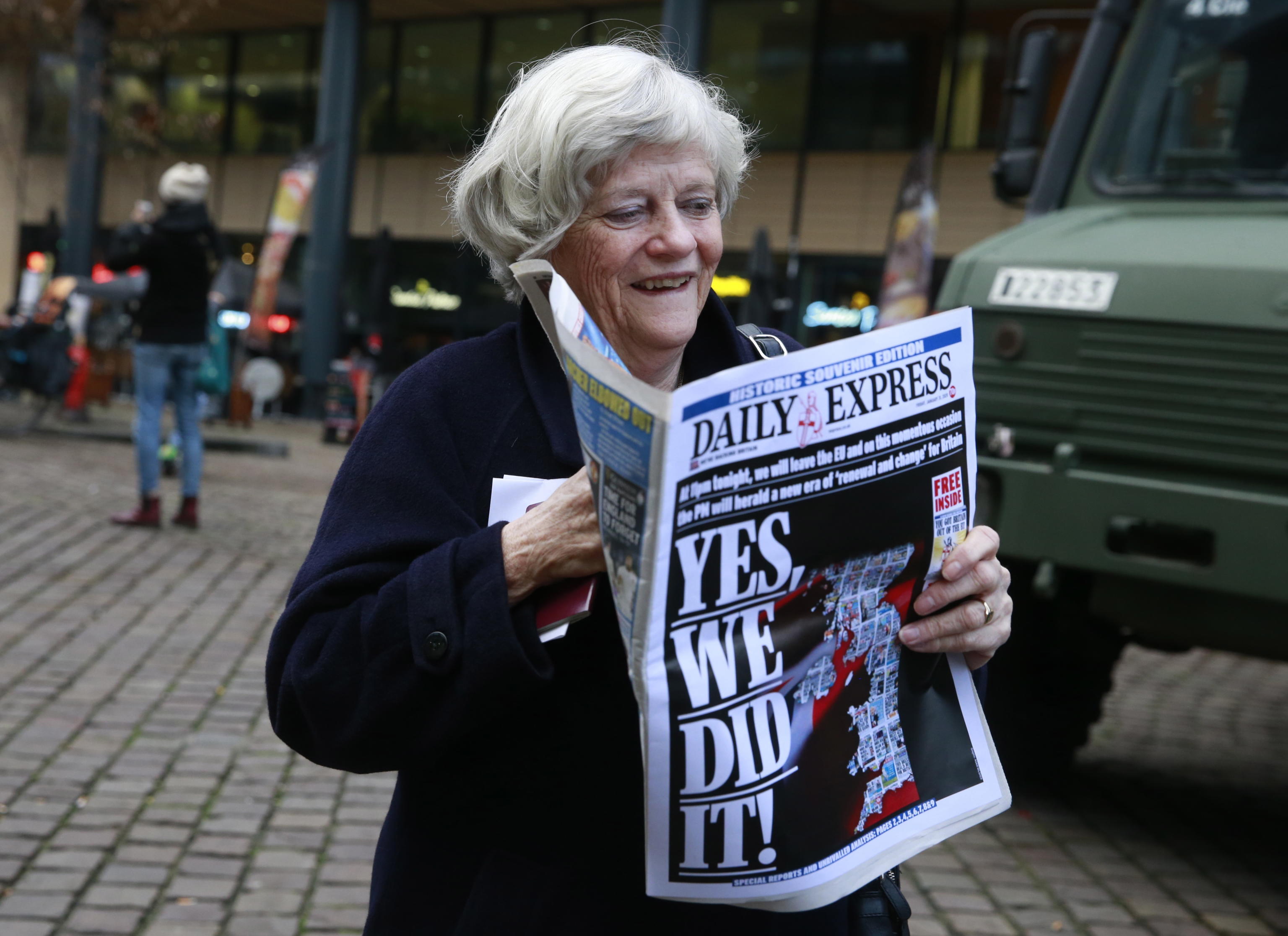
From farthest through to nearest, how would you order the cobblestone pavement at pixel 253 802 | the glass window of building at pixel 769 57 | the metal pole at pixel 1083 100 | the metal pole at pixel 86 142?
the glass window of building at pixel 769 57 → the metal pole at pixel 86 142 → the metal pole at pixel 1083 100 → the cobblestone pavement at pixel 253 802

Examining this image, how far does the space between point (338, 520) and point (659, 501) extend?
19.9 inches

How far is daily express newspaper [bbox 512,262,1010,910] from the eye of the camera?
1.30 metres

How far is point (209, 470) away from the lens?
1304cm

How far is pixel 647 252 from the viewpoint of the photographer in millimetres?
1721

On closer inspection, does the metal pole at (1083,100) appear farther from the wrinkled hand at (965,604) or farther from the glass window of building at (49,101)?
the glass window of building at (49,101)

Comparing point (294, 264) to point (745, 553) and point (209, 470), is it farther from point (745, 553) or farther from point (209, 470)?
point (745, 553)

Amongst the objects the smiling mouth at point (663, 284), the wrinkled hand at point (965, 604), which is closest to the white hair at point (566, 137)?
the smiling mouth at point (663, 284)

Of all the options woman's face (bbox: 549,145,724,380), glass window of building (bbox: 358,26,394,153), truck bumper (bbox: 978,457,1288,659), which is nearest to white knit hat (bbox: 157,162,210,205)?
truck bumper (bbox: 978,457,1288,659)

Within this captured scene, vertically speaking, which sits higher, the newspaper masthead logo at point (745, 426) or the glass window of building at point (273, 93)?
the glass window of building at point (273, 93)

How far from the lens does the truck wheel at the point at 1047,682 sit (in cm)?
505

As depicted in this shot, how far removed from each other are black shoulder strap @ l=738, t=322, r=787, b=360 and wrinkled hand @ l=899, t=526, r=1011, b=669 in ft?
1.39

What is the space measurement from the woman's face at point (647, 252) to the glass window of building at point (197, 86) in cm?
2792

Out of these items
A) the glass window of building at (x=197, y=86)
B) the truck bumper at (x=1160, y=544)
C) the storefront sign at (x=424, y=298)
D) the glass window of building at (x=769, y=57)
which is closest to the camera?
the truck bumper at (x=1160, y=544)

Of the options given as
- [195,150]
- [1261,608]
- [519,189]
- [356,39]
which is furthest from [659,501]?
[195,150]
